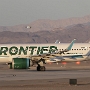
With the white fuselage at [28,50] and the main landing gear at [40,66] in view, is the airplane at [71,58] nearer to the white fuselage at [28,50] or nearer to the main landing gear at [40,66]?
the white fuselage at [28,50]

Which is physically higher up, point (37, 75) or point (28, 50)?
point (28, 50)

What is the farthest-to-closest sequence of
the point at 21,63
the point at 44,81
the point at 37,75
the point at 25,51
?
the point at 25,51, the point at 21,63, the point at 37,75, the point at 44,81

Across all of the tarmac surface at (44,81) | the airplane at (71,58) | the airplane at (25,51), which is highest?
the airplane at (25,51)

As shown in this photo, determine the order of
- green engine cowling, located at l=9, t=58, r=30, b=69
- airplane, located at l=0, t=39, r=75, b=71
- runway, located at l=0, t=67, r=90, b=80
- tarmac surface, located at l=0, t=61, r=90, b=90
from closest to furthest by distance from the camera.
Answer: tarmac surface, located at l=0, t=61, r=90, b=90, runway, located at l=0, t=67, r=90, b=80, green engine cowling, located at l=9, t=58, r=30, b=69, airplane, located at l=0, t=39, r=75, b=71

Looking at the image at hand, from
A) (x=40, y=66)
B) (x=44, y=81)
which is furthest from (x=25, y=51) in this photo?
(x=44, y=81)

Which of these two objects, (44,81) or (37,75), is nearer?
(44,81)

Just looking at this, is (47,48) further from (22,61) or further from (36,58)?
(22,61)

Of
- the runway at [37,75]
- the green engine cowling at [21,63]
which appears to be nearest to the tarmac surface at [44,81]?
the runway at [37,75]

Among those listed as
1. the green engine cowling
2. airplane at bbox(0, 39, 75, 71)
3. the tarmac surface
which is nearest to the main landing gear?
airplane at bbox(0, 39, 75, 71)

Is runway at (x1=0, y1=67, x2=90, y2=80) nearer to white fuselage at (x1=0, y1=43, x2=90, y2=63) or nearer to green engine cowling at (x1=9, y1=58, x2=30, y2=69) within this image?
green engine cowling at (x1=9, y1=58, x2=30, y2=69)

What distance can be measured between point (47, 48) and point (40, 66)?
3.36 meters

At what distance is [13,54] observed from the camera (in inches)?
2126

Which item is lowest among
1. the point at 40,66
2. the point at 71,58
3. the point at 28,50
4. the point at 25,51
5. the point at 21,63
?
the point at 40,66

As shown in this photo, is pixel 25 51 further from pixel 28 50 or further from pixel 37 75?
pixel 37 75
